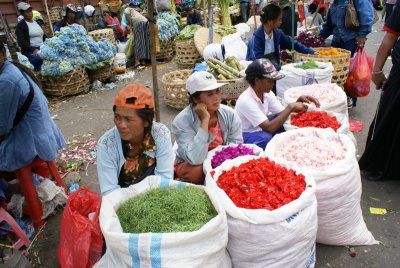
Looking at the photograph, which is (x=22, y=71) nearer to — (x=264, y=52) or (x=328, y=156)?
(x=328, y=156)

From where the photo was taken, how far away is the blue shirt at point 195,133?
9.27 ft

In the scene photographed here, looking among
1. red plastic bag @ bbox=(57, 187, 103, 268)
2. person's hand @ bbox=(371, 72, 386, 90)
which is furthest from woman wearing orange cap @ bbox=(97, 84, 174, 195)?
person's hand @ bbox=(371, 72, 386, 90)

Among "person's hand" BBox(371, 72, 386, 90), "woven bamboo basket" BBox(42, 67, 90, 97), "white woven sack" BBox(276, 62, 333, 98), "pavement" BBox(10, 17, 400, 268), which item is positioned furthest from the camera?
"woven bamboo basket" BBox(42, 67, 90, 97)

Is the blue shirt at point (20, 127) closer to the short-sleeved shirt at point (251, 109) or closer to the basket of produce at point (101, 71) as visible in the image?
the short-sleeved shirt at point (251, 109)

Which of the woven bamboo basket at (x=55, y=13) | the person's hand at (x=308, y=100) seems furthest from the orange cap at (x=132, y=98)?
the woven bamboo basket at (x=55, y=13)

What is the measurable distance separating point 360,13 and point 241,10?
918 cm

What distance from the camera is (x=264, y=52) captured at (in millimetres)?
5273

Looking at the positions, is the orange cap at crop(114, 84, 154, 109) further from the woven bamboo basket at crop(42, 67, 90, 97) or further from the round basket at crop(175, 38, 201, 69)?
the round basket at crop(175, 38, 201, 69)

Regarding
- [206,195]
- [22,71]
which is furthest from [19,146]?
[206,195]

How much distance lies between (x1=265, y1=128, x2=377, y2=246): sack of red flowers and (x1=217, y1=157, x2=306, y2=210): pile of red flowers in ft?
0.60

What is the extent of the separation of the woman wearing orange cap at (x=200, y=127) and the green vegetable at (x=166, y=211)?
0.65m

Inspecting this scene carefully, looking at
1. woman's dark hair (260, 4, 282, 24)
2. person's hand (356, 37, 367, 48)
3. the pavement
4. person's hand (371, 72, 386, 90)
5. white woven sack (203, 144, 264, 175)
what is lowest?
the pavement

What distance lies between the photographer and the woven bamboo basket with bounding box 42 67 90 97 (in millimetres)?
6980

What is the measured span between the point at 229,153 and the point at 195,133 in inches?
14.2
